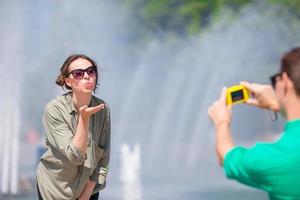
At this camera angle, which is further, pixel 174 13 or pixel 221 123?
pixel 174 13

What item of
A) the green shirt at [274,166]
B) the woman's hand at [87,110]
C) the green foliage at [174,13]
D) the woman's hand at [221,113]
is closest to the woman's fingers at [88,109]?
the woman's hand at [87,110]

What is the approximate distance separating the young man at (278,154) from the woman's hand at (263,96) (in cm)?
11

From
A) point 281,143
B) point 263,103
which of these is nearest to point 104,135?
point 263,103

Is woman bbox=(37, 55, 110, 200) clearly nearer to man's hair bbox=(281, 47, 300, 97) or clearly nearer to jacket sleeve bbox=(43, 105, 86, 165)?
jacket sleeve bbox=(43, 105, 86, 165)

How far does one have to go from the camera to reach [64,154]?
227cm

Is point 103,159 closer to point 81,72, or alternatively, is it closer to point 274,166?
point 81,72

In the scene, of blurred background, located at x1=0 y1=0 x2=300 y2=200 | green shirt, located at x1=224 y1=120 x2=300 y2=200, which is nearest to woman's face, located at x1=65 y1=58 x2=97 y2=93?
green shirt, located at x1=224 y1=120 x2=300 y2=200

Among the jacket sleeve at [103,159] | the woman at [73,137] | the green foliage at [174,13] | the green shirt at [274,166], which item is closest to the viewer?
the green shirt at [274,166]

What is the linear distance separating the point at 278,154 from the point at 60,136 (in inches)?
36.1

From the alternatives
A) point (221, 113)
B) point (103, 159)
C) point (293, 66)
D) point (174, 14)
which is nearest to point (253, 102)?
point (221, 113)

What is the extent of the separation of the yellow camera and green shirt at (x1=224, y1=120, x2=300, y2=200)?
21 cm

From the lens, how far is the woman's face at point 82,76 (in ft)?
7.55

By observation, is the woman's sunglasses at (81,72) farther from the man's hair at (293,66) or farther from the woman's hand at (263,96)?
the man's hair at (293,66)

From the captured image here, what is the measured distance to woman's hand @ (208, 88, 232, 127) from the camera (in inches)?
68.2
